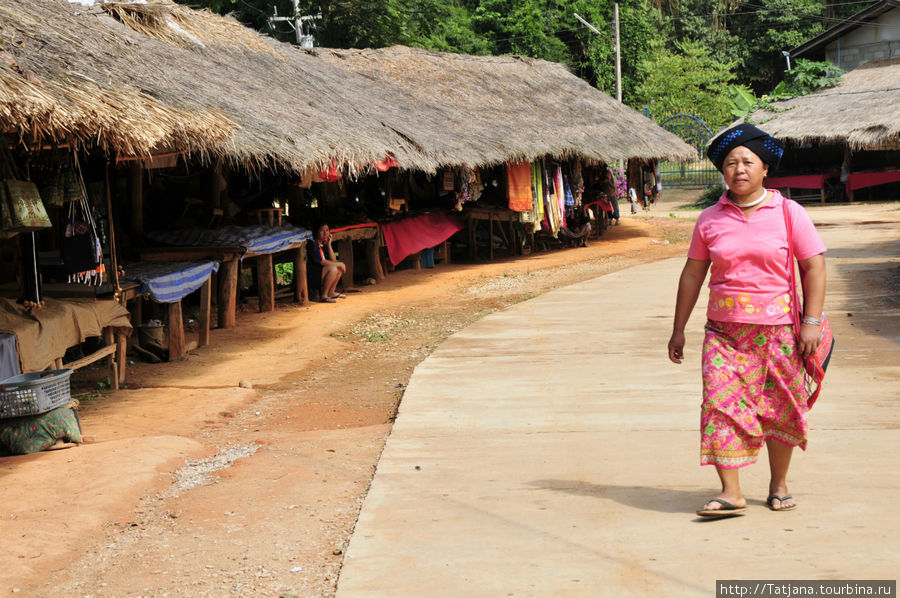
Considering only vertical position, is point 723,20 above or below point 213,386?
above

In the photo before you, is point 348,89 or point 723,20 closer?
point 348,89

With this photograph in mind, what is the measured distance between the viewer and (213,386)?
8.12 m

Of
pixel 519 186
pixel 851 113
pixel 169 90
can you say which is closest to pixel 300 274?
pixel 169 90

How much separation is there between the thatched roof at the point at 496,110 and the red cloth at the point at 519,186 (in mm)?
611

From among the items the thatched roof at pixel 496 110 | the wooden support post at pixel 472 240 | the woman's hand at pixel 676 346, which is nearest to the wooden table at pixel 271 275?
the thatched roof at pixel 496 110

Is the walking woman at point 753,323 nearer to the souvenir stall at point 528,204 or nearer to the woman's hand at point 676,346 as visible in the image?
the woman's hand at point 676,346

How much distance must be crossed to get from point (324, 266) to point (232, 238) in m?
1.89

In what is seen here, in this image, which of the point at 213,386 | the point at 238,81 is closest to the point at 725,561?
the point at 213,386

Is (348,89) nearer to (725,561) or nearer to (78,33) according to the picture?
(78,33)

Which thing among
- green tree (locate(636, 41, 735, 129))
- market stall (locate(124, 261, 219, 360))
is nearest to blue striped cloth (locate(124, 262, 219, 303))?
market stall (locate(124, 261, 219, 360))

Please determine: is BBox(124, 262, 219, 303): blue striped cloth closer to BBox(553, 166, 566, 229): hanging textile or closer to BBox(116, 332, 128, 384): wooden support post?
BBox(116, 332, 128, 384): wooden support post

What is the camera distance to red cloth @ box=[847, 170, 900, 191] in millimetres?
25828

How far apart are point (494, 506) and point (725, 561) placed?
45.2 inches

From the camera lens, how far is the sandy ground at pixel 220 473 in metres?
3.94
